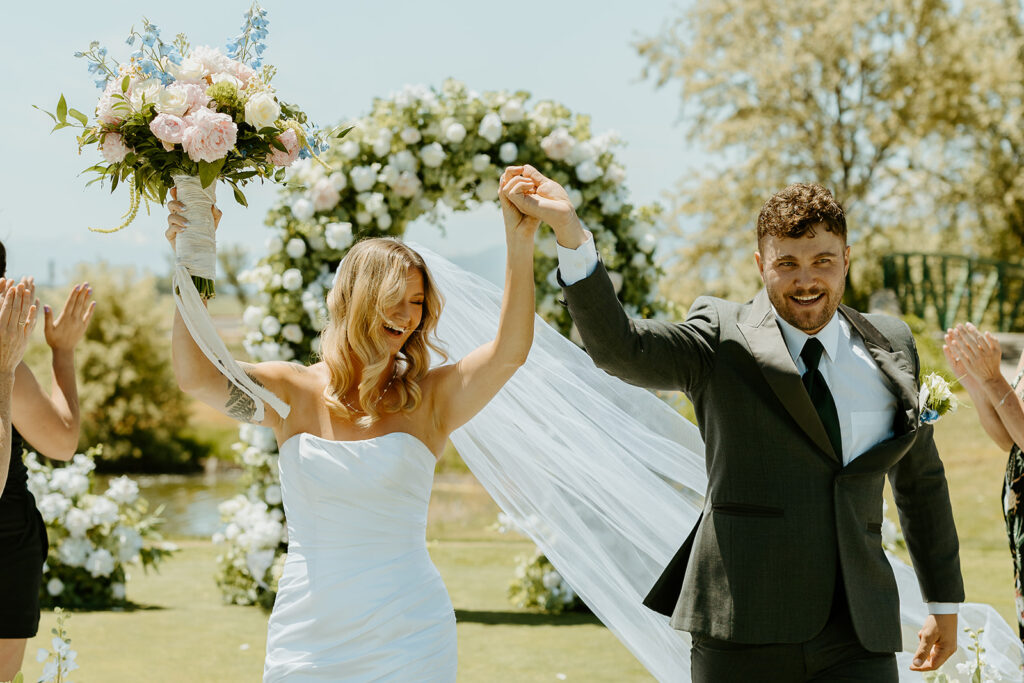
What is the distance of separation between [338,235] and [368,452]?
4596 millimetres

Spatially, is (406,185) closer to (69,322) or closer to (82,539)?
(82,539)

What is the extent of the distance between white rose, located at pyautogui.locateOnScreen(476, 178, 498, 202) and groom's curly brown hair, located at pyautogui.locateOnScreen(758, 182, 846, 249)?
4902mm

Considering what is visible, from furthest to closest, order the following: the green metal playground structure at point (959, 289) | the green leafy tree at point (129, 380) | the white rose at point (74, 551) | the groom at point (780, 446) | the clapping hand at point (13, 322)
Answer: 1. the green leafy tree at point (129, 380)
2. the green metal playground structure at point (959, 289)
3. the white rose at point (74, 551)
4. the groom at point (780, 446)
5. the clapping hand at point (13, 322)

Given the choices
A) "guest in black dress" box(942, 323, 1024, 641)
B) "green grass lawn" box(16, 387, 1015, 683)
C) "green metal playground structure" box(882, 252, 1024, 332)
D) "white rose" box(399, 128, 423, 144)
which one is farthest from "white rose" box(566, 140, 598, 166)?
"green metal playground structure" box(882, 252, 1024, 332)

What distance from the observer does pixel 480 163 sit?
305 inches

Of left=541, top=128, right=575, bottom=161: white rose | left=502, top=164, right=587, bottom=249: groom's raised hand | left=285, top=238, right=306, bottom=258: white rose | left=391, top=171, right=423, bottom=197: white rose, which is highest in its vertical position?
left=541, top=128, right=575, bottom=161: white rose

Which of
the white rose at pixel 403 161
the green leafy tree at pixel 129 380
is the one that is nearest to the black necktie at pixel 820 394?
the white rose at pixel 403 161

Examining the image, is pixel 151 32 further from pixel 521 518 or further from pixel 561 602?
pixel 561 602

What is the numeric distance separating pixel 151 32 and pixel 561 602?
5.47 metres

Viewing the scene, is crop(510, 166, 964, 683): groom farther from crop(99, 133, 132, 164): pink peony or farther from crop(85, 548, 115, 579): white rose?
crop(85, 548, 115, 579): white rose

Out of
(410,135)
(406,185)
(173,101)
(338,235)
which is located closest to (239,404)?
(173,101)

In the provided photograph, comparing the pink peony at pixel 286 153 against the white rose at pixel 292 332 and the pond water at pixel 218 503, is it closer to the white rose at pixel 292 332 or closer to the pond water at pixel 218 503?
the white rose at pixel 292 332

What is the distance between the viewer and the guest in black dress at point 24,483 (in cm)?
371

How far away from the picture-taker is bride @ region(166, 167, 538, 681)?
3.14 meters
